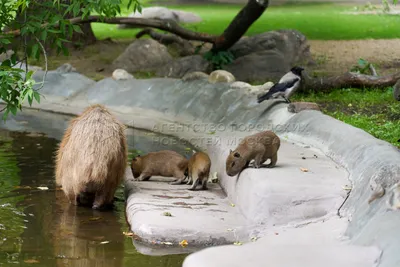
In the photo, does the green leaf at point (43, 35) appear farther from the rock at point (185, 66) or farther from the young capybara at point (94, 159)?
the rock at point (185, 66)

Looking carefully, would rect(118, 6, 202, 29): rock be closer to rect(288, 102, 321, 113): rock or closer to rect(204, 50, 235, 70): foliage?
rect(204, 50, 235, 70): foliage

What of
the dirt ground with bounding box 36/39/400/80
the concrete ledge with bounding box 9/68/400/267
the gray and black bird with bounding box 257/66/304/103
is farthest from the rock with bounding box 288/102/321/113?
the dirt ground with bounding box 36/39/400/80

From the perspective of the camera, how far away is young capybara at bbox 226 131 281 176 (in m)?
7.33

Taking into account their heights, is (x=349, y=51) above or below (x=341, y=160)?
below

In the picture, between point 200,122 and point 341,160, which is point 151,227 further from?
point 200,122

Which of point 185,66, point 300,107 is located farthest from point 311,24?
point 300,107

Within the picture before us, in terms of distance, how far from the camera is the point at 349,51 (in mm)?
17156

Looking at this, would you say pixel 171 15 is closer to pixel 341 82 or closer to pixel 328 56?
pixel 328 56

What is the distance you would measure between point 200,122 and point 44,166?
3050 millimetres

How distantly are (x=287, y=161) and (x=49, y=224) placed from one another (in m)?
2.36

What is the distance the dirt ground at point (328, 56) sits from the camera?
51.1ft

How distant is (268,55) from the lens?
51.6 ft

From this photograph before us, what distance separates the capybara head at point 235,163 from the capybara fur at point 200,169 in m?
0.48

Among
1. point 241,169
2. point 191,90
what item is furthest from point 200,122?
point 241,169
